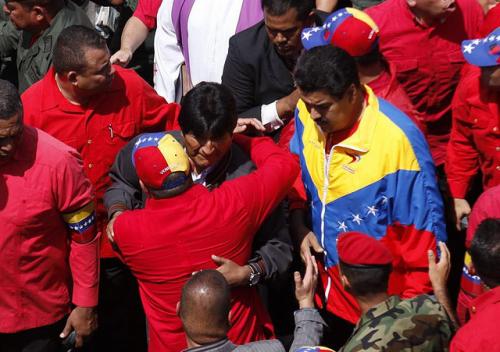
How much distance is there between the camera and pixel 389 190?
4.49 meters

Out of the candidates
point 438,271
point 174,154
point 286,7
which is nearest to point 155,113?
point 286,7

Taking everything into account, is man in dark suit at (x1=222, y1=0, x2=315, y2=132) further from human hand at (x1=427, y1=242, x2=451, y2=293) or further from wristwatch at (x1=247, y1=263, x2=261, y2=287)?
human hand at (x1=427, y1=242, x2=451, y2=293)

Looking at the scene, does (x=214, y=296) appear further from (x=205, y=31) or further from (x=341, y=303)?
(x=205, y=31)

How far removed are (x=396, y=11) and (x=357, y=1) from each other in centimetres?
201

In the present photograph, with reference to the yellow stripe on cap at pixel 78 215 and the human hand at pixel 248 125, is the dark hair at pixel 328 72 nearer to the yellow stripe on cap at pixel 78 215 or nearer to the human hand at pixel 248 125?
the human hand at pixel 248 125

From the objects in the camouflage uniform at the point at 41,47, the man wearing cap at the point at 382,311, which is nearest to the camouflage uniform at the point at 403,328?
the man wearing cap at the point at 382,311

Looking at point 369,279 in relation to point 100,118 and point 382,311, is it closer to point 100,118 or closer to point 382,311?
point 382,311

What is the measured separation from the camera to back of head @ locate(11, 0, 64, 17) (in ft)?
19.6

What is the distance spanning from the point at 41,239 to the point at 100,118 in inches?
33.5

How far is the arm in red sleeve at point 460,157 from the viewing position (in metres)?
5.34

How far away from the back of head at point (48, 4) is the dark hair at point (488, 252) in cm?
329

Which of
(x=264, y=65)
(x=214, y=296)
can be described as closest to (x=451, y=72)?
(x=264, y=65)

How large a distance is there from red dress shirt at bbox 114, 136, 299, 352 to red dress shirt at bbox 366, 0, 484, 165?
1403 millimetres

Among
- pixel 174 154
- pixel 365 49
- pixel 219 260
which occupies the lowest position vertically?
pixel 219 260
